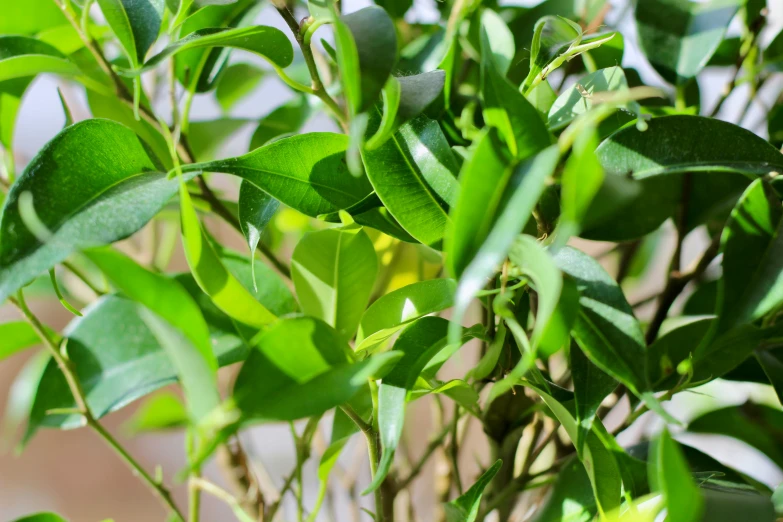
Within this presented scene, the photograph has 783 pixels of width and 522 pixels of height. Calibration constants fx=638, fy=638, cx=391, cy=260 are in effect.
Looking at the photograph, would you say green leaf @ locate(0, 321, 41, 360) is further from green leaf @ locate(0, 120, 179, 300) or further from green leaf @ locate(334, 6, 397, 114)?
green leaf @ locate(334, 6, 397, 114)

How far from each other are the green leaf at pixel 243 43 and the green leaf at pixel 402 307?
0.11 meters

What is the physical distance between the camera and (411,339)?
0.84 ft

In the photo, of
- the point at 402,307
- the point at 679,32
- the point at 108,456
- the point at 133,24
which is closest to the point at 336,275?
the point at 402,307

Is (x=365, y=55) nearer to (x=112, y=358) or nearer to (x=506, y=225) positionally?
(x=506, y=225)

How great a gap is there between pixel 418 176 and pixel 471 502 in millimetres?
144

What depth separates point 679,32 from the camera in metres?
0.40

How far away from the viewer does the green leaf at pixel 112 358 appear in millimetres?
314

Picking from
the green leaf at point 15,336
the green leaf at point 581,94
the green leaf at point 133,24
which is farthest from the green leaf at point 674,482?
the green leaf at point 15,336

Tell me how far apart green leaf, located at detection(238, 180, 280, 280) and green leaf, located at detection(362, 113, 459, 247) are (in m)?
0.05

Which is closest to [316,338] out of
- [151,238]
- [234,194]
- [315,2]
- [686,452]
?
[315,2]

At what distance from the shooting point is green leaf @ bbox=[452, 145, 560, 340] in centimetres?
17

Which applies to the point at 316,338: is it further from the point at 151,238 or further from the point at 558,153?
the point at 151,238

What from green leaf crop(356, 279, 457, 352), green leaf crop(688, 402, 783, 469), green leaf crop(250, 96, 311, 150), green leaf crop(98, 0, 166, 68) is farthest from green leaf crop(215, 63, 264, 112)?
green leaf crop(688, 402, 783, 469)

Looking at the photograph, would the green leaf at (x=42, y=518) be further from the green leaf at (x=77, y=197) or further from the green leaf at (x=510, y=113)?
the green leaf at (x=510, y=113)
